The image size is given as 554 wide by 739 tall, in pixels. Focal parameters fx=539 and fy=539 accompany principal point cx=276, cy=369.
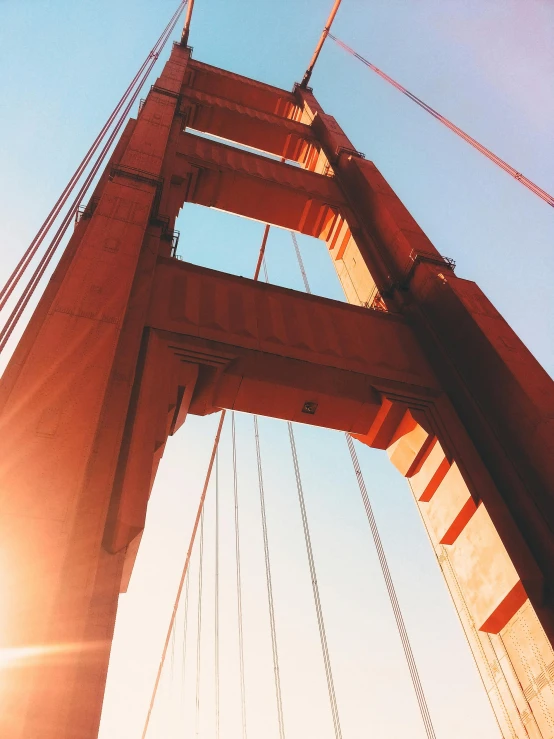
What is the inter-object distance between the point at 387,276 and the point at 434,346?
2.25m

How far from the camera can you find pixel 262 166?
12.8 m

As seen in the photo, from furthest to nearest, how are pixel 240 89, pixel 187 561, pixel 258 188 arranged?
pixel 187 561, pixel 240 89, pixel 258 188

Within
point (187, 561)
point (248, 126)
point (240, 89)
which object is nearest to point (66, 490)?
point (248, 126)

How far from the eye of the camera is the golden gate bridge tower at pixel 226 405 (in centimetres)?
385

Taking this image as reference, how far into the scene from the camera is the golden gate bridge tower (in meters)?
3.85

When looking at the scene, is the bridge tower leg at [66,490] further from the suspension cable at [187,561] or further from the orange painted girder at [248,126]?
the suspension cable at [187,561]

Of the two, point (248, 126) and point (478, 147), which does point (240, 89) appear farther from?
point (478, 147)

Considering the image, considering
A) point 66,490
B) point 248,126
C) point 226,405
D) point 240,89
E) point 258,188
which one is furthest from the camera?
point 240,89

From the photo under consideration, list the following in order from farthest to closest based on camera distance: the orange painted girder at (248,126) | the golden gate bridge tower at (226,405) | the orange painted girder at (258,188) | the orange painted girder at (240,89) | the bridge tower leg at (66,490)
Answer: the orange painted girder at (240,89)
the orange painted girder at (248,126)
the orange painted girder at (258,188)
the golden gate bridge tower at (226,405)
the bridge tower leg at (66,490)

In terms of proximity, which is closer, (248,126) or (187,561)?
(248,126)

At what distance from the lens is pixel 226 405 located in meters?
7.49

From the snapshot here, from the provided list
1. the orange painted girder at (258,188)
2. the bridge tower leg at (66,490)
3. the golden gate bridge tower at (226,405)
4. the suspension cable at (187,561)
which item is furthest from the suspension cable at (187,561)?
the bridge tower leg at (66,490)

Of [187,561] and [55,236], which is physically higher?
[55,236]

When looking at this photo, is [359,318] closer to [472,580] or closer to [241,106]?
[472,580]
